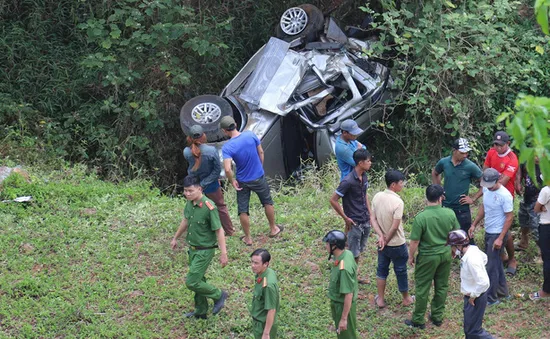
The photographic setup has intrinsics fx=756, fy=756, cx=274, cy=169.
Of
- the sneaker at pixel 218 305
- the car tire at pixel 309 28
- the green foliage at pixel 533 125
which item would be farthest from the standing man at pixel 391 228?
the car tire at pixel 309 28

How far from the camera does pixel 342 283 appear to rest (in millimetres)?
6305

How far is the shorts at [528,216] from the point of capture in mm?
8352

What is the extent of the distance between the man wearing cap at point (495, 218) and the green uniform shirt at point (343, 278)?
6.02 ft

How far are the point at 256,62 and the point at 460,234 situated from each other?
19.0ft

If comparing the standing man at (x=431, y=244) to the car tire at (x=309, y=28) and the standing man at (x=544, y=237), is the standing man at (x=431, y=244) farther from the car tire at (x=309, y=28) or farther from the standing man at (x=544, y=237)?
the car tire at (x=309, y=28)

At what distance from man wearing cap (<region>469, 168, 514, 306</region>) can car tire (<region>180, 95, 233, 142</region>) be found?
4348 millimetres

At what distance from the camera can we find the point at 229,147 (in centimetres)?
844

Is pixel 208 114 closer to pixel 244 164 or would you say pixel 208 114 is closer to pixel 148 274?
pixel 244 164

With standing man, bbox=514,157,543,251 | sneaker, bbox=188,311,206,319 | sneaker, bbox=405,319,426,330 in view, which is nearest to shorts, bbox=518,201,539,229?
standing man, bbox=514,157,543,251

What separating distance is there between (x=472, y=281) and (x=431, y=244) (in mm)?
683

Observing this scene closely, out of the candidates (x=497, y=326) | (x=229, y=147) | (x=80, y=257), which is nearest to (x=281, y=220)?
(x=229, y=147)

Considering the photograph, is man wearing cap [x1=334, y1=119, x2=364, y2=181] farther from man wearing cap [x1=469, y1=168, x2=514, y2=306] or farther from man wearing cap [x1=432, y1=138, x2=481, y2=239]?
man wearing cap [x1=469, y1=168, x2=514, y2=306]

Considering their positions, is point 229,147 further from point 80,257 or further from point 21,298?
point 21,298

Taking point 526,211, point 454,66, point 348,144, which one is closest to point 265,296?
point 348,144
